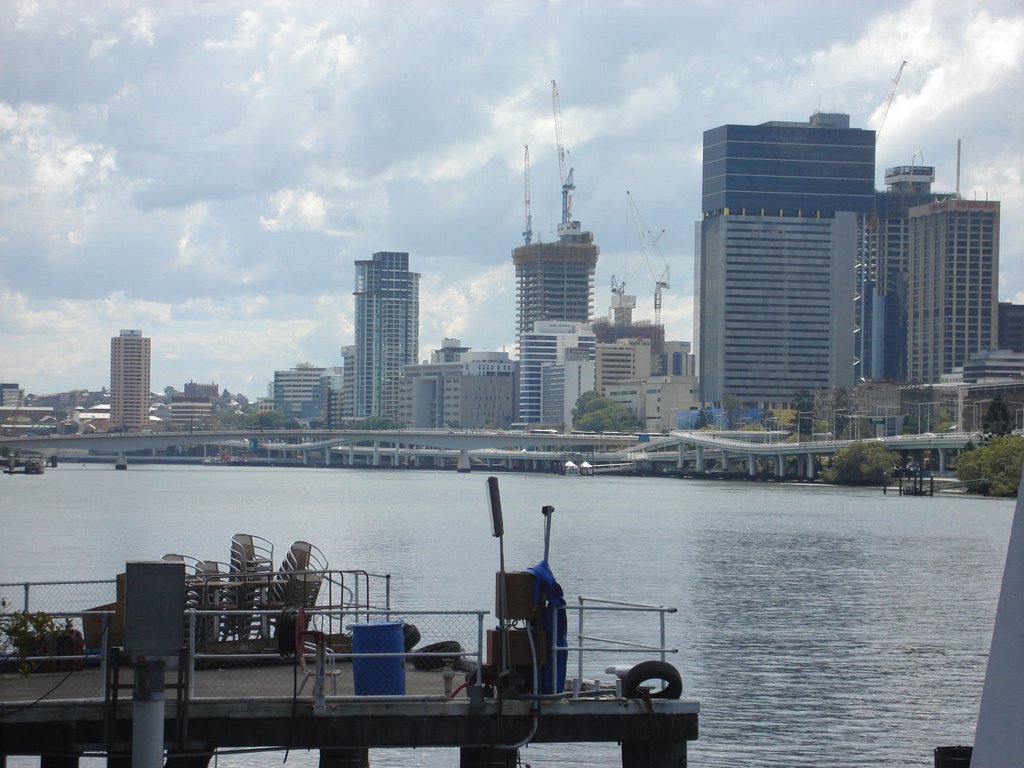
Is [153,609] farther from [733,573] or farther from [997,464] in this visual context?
[997,464]

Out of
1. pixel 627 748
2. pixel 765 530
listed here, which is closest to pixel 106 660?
pixel 627 748

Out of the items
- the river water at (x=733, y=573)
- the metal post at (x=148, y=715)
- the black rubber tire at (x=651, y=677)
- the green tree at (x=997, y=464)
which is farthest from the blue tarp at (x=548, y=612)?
the green tree at (x=997, y=464)

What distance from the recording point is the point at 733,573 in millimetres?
73000

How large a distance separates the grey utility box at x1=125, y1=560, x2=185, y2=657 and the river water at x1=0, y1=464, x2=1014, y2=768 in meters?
13.4

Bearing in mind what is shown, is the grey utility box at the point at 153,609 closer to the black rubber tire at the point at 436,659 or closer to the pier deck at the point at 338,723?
the pier deck at the point at 338,723

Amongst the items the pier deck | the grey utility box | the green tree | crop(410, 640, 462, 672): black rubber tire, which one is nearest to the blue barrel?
the pier deck

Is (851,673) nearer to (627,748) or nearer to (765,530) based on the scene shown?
(627,748)

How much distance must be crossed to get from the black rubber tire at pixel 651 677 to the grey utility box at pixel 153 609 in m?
6.06

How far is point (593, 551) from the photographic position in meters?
84.3

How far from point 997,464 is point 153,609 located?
531 ft

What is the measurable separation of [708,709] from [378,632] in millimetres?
17307

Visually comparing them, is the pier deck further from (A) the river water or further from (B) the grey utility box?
(A) the river water

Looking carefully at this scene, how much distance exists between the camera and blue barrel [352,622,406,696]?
65.5ft

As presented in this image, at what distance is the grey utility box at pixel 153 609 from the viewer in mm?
17219
